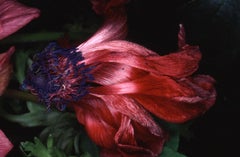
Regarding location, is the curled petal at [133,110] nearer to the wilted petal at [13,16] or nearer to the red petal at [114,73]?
the red petal at [114,73]

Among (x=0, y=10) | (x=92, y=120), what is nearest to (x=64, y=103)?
(x=92, y=120)

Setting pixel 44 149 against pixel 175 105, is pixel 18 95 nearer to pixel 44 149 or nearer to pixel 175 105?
pixel 44 149

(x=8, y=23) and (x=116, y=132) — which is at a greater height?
(x=8, y=23)

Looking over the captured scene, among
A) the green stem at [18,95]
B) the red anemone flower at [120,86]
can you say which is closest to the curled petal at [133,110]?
the red anemone flower at [120,86]

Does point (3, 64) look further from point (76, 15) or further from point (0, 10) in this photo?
point (76, 15)

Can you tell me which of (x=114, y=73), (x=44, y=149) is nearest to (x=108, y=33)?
(x=114, y=73)

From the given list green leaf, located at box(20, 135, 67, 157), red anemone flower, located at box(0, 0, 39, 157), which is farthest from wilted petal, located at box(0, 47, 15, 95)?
green leaf, located at box(20, 135, 67, 157)
